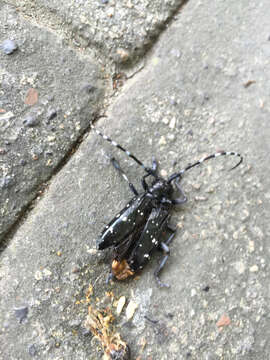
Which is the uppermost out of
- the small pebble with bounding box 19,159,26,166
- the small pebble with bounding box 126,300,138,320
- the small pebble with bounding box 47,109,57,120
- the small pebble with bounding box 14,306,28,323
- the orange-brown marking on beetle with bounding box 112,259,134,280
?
the small pebble with bounding box 47,109,57,120

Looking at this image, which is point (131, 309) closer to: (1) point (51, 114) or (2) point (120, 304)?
(2) point (120, 304)

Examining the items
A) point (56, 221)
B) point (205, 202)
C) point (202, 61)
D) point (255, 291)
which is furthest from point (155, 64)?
point (255, 291)

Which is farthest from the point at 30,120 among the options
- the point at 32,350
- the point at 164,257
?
the point at 32,350

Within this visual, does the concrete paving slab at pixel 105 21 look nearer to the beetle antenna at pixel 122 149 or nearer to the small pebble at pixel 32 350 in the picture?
the beetle antenna at pixel 122 149

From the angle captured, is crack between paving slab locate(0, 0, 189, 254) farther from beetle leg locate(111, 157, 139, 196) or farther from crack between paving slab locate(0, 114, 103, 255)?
beetle leg locate(111, 157, 139, 196)

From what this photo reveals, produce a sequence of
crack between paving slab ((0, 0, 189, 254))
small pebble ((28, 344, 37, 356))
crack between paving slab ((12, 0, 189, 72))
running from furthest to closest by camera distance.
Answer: crack between paving slab ((12, 0, 189, 72)), crack between paving slab ((0, 0, 189, 254)), small pebble ((28, 344, 37, 356))

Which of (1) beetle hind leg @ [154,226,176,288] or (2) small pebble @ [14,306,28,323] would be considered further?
(1) beetle hind leg @ [154,226,176,288]

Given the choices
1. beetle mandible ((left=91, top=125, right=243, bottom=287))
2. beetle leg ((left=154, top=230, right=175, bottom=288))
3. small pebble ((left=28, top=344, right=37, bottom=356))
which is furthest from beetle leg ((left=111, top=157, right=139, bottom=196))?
small pebble ((left=28, top=344, right=37, bottom=356))

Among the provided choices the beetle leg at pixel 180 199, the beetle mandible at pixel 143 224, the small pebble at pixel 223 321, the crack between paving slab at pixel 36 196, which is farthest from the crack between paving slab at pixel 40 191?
the small pebble at pixel 223 321
